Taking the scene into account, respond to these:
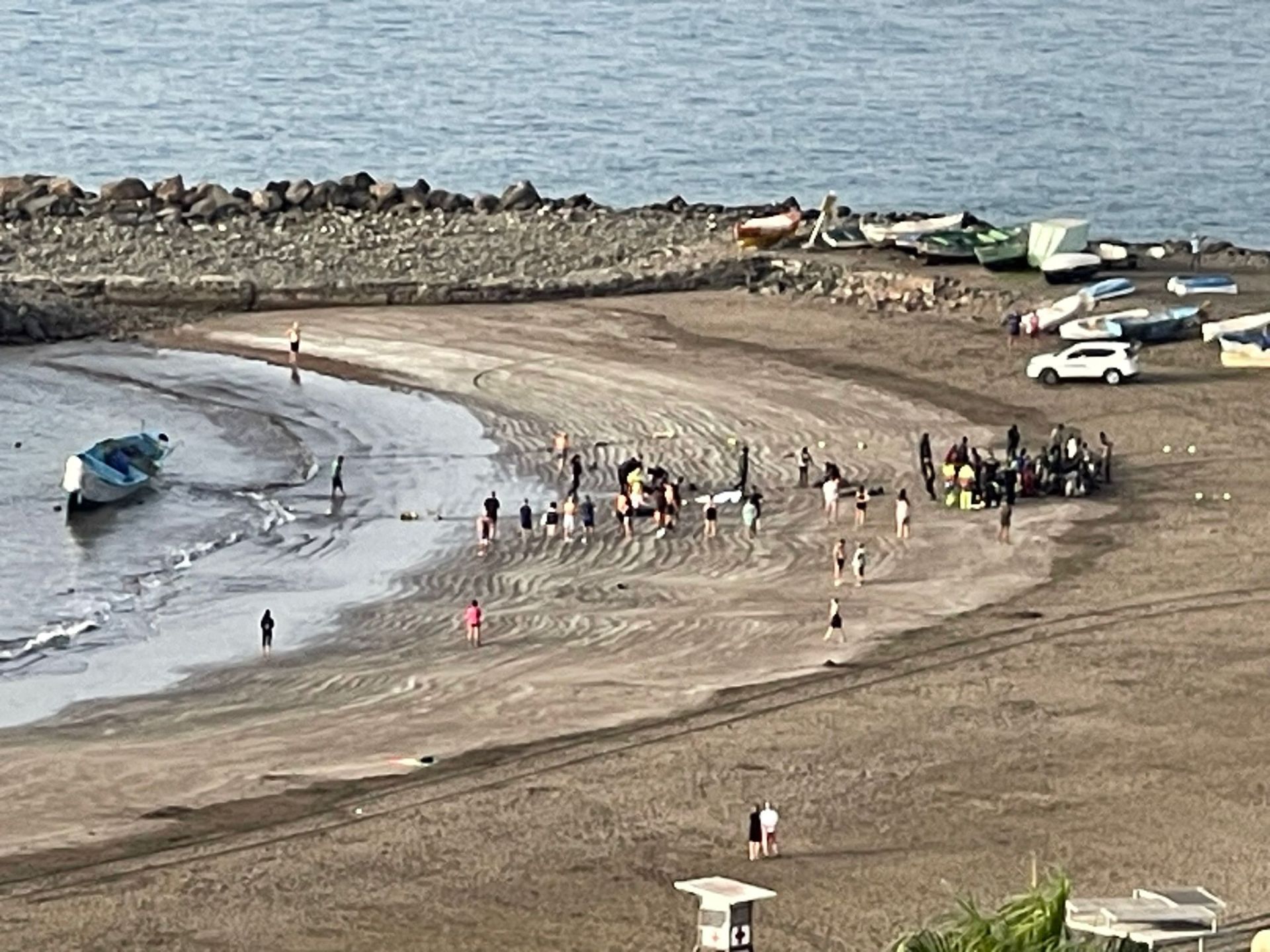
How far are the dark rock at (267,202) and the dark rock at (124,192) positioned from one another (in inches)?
108

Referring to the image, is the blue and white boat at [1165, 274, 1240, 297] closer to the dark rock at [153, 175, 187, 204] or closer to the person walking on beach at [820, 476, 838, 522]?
the person walking on beach at [820, 476, 838, 522]

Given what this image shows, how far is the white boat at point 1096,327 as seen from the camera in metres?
58.7

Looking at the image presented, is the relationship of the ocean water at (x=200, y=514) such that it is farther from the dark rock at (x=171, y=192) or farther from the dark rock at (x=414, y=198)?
the dark rock at (x=414, y=198)

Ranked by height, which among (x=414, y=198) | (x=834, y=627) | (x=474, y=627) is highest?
(x=414, y=198)

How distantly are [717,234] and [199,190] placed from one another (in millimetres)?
13919

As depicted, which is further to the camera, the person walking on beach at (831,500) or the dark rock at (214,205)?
the dark rock at (214,205)

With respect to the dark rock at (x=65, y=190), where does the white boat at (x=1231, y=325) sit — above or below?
below

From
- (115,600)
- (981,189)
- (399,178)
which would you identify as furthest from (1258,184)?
(115,600)

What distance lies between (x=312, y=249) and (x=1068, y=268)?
17.2 metres

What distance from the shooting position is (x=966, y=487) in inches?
1903

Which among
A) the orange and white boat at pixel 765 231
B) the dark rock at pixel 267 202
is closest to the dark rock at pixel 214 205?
the dark rock at pixel 267 202

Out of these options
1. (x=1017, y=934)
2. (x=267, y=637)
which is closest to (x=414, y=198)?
(x=267, y=637)

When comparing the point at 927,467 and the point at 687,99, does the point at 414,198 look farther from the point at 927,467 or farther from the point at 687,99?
the point at 687,99

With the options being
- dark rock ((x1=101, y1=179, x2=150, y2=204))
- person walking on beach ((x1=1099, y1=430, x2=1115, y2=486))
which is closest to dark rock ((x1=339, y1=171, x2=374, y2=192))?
dark rock ((x1=101, y1=179, x2=150, y2=204))
